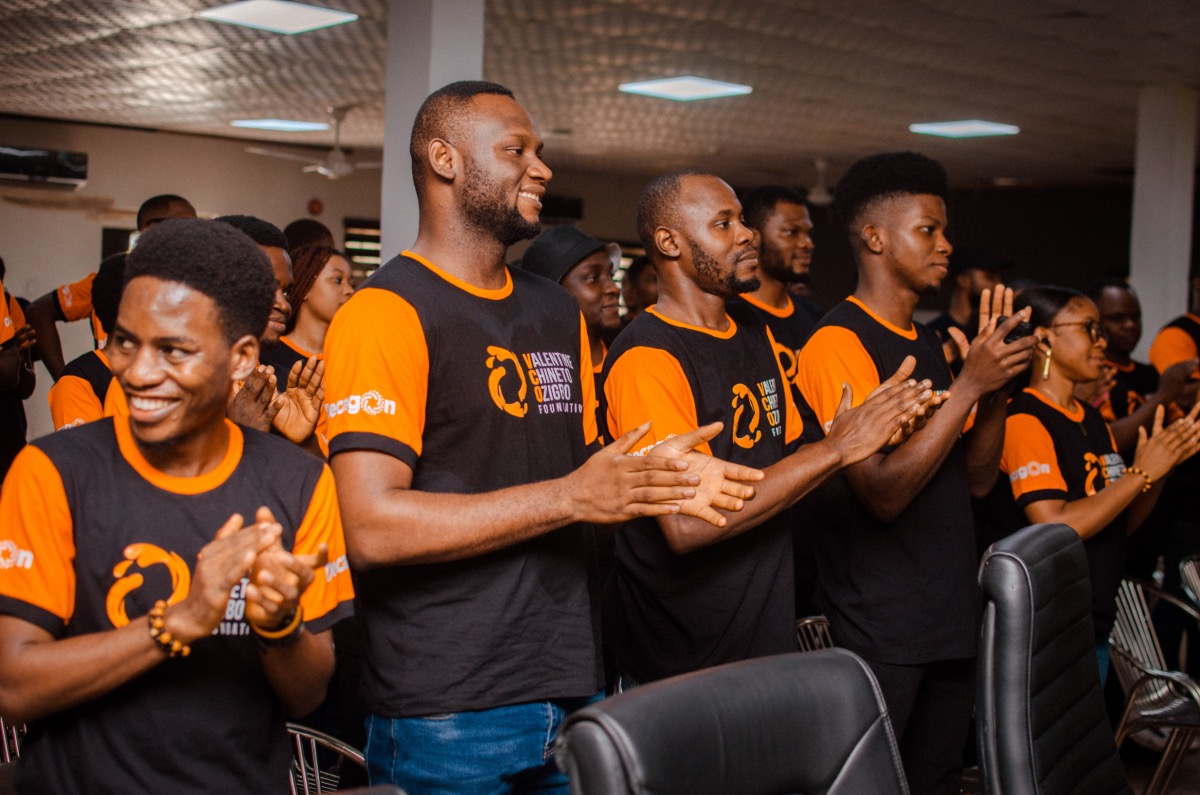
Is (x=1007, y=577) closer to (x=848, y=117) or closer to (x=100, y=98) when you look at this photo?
(x=848, y=117)

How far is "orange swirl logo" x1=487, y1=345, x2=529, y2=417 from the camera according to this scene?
72.4 inches

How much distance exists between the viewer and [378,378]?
1718mm

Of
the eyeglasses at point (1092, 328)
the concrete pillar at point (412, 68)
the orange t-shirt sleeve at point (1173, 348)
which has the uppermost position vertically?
the concrete pillar at point (412, 68)

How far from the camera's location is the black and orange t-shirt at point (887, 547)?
8.40 feet

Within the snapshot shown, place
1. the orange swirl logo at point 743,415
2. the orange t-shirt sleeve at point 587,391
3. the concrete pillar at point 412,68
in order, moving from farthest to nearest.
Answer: the concrete pillar at point 412,68 < the orange swirl logo at point 743,415 < the orange t-shirt sleeve at point 587,391

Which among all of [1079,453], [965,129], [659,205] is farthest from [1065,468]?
[965,129]

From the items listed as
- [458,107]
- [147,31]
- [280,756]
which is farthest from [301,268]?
[147,31]

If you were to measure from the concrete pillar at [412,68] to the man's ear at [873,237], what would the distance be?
6.59 ft

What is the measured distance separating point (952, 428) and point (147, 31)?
6.23m

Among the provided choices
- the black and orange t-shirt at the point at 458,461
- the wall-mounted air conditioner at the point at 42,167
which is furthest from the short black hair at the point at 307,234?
the wall-mounted air conditioner at the point at 42,167

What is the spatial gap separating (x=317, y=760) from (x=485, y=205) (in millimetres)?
1091

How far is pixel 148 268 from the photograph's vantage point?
1449 millimetres

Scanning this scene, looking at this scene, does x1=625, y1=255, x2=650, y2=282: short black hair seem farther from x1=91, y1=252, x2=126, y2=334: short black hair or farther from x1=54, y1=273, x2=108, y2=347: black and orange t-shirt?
x1=91, y1=252, x2=126, y2=334: short black hair

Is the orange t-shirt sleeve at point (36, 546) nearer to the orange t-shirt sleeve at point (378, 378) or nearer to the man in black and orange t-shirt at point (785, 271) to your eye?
the orange t-shirt sleeve at point (378, 378)
